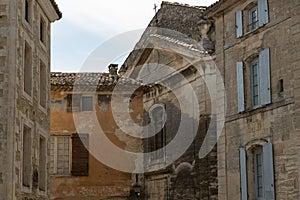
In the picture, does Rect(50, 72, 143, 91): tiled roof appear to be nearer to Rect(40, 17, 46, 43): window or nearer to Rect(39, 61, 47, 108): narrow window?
Rect(39, 61, 47, 108): narrow window

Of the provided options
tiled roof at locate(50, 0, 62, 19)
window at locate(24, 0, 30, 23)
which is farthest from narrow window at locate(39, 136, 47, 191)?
tiled roof at locate(50, 0, 62, 19)

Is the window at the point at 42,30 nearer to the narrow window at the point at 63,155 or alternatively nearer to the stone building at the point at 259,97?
the stone building at the point at 259,97

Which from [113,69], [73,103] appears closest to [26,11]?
[73,103]

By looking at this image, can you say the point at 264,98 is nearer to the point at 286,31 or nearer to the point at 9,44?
the point at 286,31

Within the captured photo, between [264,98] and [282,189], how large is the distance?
2610 millimetres

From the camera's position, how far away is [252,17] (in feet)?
65.0

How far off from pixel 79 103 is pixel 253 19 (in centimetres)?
1054

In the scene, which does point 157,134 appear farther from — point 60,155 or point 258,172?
point 258,172

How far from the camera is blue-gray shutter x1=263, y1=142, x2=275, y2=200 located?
17.9 metres

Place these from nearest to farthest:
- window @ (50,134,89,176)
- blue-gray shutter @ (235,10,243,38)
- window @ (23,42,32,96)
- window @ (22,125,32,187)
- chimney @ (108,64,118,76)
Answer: window @ (22,125,32,187), window @ (23,42,32,96), blue-gray shutter @ (235,10,243,38), window @ (50,134,89,176), chimney @ (108,64,118,76)

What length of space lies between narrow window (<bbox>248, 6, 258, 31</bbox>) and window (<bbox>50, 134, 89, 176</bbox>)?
10395 millimetres

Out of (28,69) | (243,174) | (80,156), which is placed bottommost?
(243,174)

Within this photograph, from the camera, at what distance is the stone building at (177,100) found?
76.1 ft

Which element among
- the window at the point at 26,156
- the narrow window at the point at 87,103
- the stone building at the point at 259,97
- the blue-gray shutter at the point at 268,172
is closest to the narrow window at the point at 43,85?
the window at the point at 26,156
